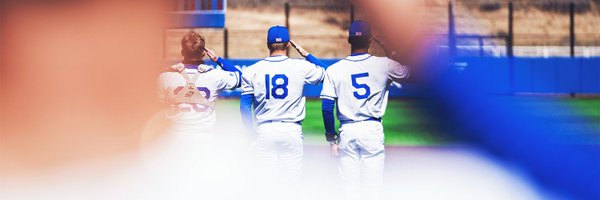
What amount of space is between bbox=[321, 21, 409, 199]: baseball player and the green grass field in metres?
3.53

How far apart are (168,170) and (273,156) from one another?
81 cm

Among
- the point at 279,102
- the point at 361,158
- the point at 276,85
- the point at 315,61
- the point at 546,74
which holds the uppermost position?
the point at 315,61

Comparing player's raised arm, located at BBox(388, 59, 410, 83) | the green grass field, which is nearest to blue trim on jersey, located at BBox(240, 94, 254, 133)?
player's raised arm, located at BBox(388, 59, 410, 83)

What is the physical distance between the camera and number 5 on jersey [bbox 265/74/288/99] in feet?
15.1

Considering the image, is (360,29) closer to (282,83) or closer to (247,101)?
(282,83)

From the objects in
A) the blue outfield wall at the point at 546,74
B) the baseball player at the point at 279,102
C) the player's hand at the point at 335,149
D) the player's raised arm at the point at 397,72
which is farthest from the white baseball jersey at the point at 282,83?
the blue outfield wall at the point at 546,74

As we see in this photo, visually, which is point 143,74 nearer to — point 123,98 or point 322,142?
point 123,98

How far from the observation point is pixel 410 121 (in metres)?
13.5

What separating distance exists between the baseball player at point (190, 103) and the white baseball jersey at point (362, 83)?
2.33ft

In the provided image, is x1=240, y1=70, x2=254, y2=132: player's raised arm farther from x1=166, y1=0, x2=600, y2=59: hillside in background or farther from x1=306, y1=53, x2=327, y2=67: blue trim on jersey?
x1=166, y1=0, x2=600, y2=59: hillside in background

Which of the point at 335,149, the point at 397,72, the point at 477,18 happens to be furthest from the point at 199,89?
the point at 477,18

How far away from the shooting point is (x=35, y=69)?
6.06 metres

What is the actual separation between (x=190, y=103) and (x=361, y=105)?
1.15 metres

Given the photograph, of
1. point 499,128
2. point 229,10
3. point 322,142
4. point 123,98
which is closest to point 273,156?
point 123,98
